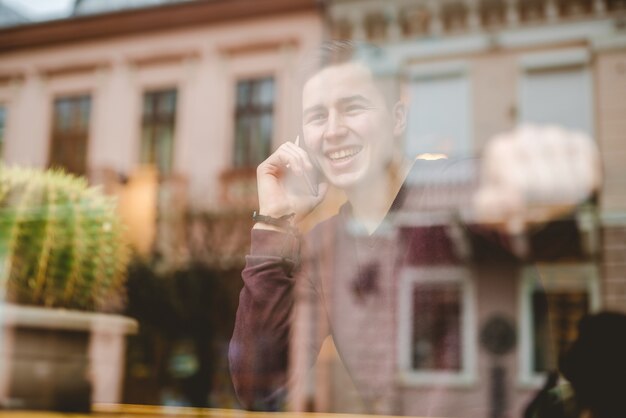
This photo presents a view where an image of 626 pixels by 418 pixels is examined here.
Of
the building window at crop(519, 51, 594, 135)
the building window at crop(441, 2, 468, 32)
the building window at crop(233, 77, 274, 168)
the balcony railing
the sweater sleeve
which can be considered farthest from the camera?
the building window at crop(519, 51, 594, 135)

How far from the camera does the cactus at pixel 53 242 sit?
0.94 meters

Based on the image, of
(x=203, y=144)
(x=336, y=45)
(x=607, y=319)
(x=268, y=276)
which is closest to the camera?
(x=268, y=276)

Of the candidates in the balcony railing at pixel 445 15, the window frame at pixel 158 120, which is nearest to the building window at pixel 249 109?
the window frame at pixel 158 120

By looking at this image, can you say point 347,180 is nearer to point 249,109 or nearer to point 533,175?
point 249,109

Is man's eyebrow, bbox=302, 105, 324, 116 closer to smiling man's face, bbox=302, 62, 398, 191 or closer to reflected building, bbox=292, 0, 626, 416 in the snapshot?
smiling man's face, bbox=302, 62, 398, 191

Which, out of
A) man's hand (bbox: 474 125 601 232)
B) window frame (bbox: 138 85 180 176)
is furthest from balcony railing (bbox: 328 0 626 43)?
man's hand (bbox: 474 125 601 232)

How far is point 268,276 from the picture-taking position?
0.59m

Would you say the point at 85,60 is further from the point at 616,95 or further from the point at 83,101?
the point at 616,95

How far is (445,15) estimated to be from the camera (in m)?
2.58

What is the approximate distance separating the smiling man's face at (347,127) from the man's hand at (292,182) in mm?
13

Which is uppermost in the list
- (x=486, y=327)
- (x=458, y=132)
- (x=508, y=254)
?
(x=458, y=132)

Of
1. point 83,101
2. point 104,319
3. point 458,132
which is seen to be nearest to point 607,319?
point 104,319

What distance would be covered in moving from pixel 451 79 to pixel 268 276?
323 cm

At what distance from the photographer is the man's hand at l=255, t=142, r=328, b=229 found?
63 cm
